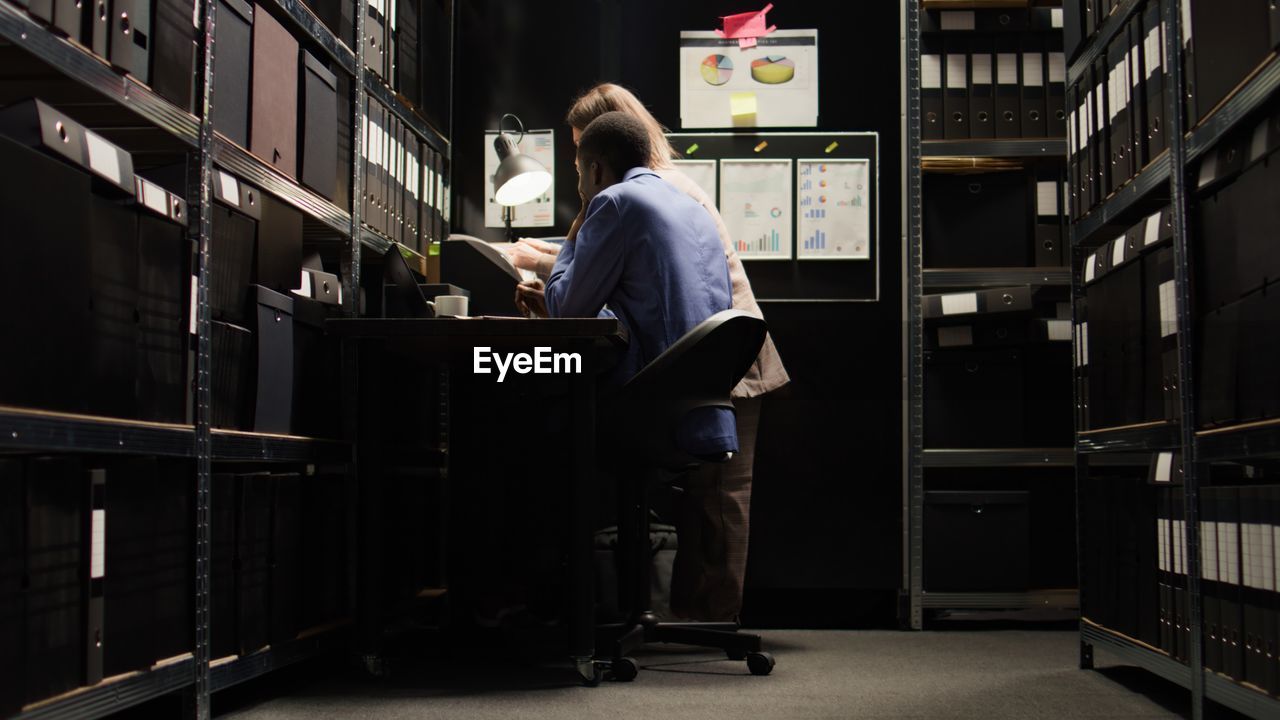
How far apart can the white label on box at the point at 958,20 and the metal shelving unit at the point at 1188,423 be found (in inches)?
40.8

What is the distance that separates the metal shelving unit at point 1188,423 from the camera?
5.54 ft

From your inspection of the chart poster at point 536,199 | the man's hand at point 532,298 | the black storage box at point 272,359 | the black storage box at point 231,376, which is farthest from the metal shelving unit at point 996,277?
the black storage box at point 231,376

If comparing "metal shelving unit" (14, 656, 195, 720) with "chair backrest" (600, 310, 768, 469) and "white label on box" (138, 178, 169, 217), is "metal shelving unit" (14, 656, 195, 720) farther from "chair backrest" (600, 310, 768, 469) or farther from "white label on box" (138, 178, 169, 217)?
"chair backrest" (600, 310, 768, 469)

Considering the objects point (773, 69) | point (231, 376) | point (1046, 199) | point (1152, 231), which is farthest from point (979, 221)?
point (231, 376)

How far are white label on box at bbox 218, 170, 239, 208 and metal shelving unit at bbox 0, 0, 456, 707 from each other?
19mm

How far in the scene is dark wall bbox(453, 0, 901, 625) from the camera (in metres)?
3.47

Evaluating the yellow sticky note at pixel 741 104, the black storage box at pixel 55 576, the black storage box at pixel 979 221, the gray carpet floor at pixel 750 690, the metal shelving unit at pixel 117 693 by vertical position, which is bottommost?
the gray carpet floor at pixel 750 690

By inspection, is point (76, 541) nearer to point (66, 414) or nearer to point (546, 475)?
point (66, 414)

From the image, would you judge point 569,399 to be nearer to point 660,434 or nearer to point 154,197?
point 660,434

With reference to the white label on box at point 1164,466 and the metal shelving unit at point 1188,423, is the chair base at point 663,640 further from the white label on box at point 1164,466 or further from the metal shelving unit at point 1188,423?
the white label on box at point 1164,466

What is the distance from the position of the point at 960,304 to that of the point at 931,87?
696mm

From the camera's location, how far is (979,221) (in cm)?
349

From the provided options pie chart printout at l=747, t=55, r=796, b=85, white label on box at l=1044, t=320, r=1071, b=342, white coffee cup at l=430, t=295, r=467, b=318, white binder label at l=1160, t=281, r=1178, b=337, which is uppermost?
pie chart printout at l=747, t=55, r=796, b=85

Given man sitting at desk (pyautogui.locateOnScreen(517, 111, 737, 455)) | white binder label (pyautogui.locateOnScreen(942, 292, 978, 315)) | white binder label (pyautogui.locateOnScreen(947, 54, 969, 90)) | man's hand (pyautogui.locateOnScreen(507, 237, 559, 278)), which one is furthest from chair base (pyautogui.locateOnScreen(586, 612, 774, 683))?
white binder label (pyautogui.locateOnScreen(947, 54, 969, 90))
